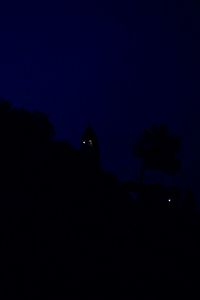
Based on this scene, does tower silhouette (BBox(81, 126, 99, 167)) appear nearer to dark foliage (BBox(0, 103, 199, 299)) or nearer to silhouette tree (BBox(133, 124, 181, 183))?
dark foliage (BBox(0, 103, 199, 299))

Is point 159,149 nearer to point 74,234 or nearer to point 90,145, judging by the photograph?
point 90,145

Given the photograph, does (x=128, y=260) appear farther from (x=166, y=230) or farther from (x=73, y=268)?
(x=166, y=230)

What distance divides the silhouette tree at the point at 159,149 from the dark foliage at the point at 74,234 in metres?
23.0

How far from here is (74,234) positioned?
47.4 feet

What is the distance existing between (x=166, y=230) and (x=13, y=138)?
11855 mm

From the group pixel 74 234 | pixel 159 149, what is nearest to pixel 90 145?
pixel 159 149

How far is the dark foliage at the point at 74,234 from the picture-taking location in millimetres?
11266

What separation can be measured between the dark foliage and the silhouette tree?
2296 centimetres

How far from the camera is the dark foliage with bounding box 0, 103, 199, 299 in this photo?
11266mm

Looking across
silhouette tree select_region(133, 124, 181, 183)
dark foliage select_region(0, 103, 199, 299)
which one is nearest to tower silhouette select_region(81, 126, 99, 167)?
dark foliage select_region(0, 103, 199, 299)

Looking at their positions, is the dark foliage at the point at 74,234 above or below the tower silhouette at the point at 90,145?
below

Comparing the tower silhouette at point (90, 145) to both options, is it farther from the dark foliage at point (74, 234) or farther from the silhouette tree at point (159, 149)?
the silhouette tree at point (159, 149)

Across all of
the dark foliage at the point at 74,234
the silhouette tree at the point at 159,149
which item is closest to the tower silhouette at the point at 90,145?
the dark foliage at the point at 74,234

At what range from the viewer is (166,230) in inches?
802
